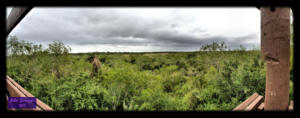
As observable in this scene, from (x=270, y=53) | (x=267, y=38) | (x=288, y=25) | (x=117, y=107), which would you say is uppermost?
(x=288, y=25)

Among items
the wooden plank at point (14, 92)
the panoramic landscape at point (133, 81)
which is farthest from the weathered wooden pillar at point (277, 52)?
the wooden plank at point (14, 92)

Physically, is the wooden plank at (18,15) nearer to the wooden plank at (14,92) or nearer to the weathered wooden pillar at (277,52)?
the wooden plank at (14,92)

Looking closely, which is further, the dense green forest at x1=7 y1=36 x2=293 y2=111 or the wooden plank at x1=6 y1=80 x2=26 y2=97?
the dense green forest at x1=7 y1=36 x2=293 y2=111

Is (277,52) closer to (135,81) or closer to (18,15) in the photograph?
(135,81)

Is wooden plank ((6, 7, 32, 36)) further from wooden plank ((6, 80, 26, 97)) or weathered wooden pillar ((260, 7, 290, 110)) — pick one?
weathered wooden pillar ((260, 7, 290, 110))

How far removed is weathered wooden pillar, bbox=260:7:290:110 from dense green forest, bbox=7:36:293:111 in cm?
135

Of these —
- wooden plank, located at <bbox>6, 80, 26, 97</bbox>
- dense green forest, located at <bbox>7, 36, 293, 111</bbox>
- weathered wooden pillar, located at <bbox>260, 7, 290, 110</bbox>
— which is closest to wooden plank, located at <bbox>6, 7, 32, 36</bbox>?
wooden plank, located at <bbox>6, 80, 26, 97</bbox>

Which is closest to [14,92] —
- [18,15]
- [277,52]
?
[18,15]

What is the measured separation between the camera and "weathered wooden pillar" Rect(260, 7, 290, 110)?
131 cm

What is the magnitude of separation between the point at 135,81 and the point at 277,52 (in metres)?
2.40
